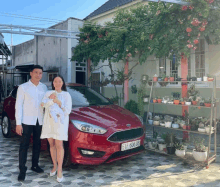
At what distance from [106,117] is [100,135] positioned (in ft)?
1.70

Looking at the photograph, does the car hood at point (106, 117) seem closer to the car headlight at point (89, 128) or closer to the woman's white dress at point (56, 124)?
the car headlight at point (89, 128)

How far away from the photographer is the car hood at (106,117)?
442cm

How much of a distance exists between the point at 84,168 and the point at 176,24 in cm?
469

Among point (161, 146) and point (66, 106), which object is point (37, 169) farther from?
point (161, 146)

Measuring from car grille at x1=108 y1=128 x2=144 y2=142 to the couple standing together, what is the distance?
930mm

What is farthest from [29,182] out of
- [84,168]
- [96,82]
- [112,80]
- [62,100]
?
[96,82]

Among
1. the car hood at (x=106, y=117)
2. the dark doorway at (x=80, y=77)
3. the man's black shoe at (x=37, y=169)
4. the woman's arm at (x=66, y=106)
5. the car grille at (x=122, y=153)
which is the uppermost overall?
the dark doorway at (x=80, y=77)

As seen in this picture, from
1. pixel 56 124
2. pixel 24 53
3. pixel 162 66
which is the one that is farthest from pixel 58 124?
A: pixel 24 53

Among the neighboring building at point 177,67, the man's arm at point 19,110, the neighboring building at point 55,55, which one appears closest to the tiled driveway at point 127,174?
the man's arm at point 19,110

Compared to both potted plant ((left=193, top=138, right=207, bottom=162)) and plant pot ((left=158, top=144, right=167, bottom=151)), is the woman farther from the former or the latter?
potted plant ((left=193, top=138, right=207, bottom=162))

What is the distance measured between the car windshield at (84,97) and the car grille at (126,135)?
3.85 ft

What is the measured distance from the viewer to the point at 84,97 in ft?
18.3

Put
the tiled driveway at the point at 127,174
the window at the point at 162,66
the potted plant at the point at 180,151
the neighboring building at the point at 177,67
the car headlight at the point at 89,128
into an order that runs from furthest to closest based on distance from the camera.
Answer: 1. the window at the point at 162,66
2. the neighboring building at the point at 177,67
3. the potted plant at the point at 180,151
4. the car headlight at the point at 89,128
5. the tiled driveway at the point at 127,174

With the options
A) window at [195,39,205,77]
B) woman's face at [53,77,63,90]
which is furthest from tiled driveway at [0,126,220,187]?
window at [195,39,205,77]
